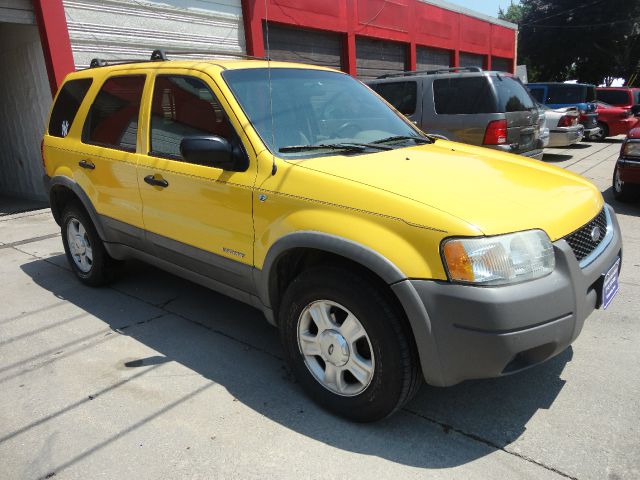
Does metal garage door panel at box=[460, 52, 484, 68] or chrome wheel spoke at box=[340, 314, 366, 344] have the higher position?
metal garage door panel at box=[460, 52, 484, 68]

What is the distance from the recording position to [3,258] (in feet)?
19.6

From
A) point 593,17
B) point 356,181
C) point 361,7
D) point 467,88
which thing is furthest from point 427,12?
point 593,17

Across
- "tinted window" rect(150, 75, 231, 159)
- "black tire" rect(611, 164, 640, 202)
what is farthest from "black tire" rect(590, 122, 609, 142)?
"tinted window" rect(150, 75, 231, 159)

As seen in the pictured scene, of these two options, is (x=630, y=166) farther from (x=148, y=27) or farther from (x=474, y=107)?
(x=148, y=27)

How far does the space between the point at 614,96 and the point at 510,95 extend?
1306 cm

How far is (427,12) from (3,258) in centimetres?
1634

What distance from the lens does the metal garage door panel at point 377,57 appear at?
49.6 ft

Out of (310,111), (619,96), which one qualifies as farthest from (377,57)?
(310,111)

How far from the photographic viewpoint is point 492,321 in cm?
218

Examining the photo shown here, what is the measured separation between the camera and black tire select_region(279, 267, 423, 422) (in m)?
2.40

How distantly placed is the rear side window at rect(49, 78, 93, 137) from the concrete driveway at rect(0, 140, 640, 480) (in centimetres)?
169

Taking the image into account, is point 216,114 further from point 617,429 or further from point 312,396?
point 617,429

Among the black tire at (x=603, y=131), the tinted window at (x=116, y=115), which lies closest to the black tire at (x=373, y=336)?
the tinted window at (x=116, y=115)

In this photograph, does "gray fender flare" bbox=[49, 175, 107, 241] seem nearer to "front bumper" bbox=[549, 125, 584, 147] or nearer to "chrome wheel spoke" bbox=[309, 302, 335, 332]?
"chrome wheel spoke" bbox=[309, 302, 335, 332]
